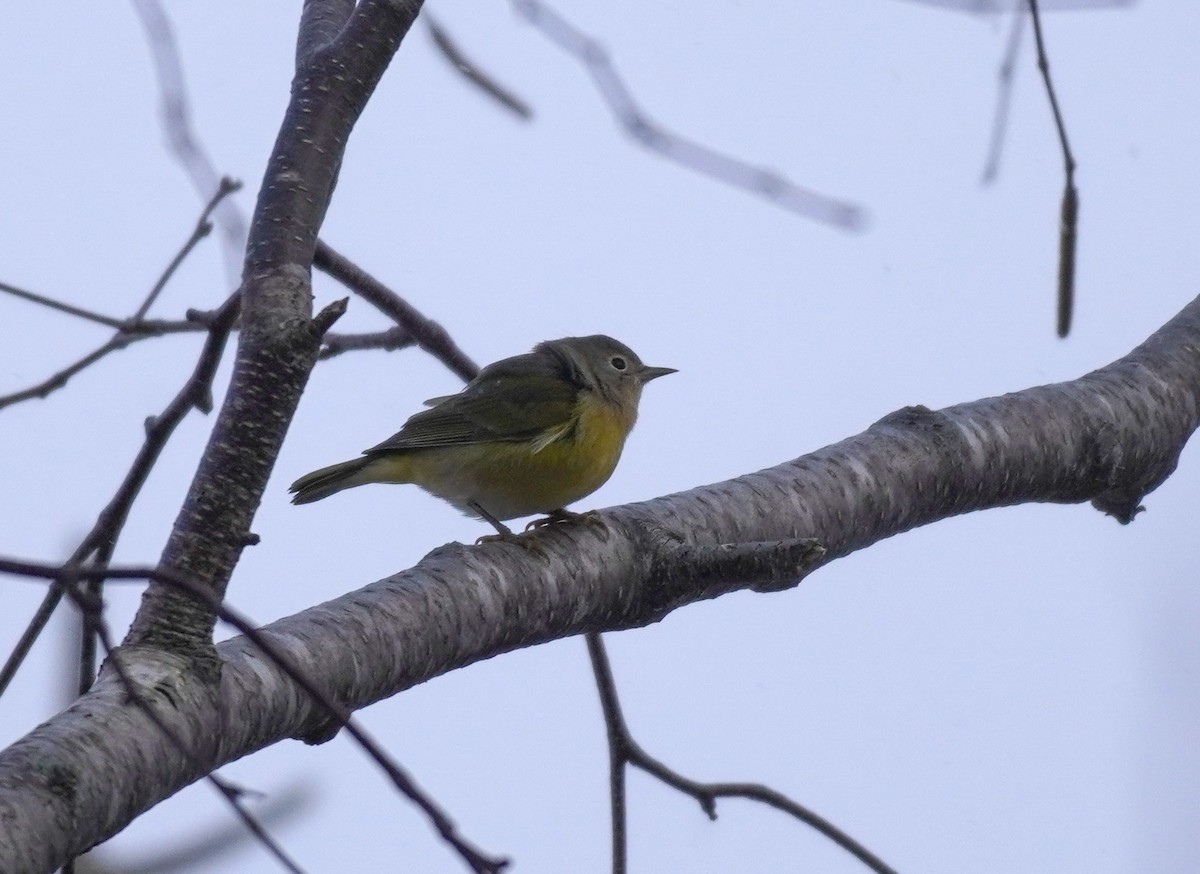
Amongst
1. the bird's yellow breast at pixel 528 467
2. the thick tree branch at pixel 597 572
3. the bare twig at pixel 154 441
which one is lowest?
the thick tree branch at pixel 597 572

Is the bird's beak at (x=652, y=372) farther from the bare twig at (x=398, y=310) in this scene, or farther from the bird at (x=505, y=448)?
the bare twig at (x=398, y=310)

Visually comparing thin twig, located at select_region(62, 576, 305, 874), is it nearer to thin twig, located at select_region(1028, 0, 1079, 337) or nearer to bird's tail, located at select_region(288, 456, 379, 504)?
thin twig, located at select_region(1028, 0, 1079, 337)

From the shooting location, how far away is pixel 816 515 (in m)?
3.41

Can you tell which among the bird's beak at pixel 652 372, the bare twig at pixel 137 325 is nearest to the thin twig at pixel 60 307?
the bare twig at pixel 137 325

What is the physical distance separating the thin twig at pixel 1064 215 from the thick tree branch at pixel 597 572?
0.32 metres

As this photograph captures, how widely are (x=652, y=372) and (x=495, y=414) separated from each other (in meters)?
1.16

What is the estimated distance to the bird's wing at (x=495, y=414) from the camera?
494cm

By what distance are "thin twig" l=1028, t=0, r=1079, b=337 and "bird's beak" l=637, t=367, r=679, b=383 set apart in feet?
8.20

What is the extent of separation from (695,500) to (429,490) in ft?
6.50

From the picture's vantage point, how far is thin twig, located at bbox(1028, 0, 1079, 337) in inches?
119

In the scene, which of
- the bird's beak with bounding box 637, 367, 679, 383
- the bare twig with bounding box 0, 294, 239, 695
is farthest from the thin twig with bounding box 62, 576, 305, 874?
the bird's beak with bounding box 637, 367, 679, 383

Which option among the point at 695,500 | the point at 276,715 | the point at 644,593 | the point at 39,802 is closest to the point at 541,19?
the point at 695,500

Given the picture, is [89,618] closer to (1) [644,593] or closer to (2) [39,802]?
(2) [39,802]

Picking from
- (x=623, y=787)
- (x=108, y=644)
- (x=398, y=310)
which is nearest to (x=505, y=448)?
(x=398, y=310)
